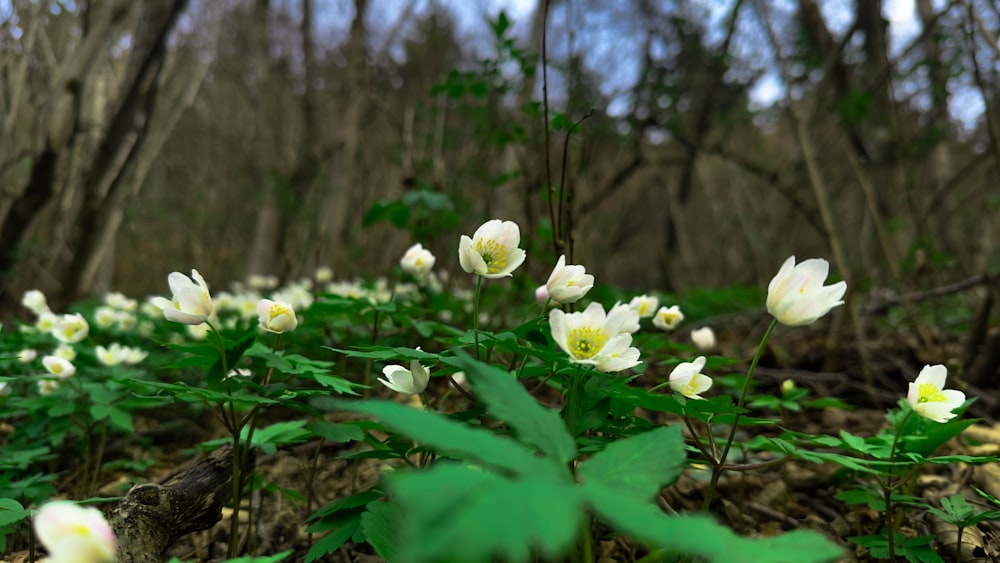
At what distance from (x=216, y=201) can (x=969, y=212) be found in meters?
11.9

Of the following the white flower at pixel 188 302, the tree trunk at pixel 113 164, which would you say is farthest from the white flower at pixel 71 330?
the tree trunk at pixel 113 164

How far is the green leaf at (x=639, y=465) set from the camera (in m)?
0.69

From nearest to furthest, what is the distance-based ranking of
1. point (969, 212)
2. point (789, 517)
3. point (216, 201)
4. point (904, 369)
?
1. point (789, 517)
2. point (904, 369)
3. point (969, 212)
4. point (216, 201)

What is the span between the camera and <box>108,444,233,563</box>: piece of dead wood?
1.14 meters

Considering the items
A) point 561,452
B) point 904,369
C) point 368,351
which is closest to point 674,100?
point 904,369

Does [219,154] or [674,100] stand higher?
[219,154]

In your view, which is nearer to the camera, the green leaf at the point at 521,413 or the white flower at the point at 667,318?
the green leaf at the point at 521,413

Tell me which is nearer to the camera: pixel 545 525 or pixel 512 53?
pixel 545 525

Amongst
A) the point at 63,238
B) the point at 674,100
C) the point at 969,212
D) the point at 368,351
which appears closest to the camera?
the point at 368,351

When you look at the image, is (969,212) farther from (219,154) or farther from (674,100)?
(219,154)

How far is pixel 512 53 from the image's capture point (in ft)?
8.77

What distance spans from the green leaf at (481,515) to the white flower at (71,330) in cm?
184

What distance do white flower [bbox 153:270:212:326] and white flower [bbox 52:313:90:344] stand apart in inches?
37.6

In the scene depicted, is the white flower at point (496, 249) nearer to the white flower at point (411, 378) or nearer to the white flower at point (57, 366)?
the white flower at point (411, 378)
